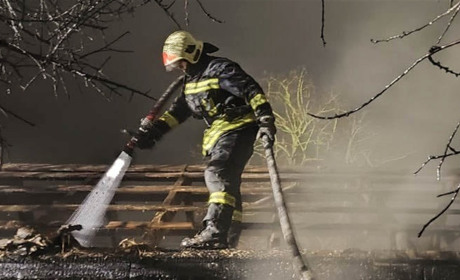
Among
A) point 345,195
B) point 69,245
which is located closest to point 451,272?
point 345,195

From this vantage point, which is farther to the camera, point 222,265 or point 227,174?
point 227,174

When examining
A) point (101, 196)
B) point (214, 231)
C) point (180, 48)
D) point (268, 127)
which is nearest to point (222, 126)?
point (268, 127)

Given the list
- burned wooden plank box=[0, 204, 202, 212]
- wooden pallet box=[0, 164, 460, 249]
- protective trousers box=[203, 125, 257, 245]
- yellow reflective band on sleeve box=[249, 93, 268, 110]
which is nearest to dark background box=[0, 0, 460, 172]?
wooden pallet box=[0, 164, 460, 249]

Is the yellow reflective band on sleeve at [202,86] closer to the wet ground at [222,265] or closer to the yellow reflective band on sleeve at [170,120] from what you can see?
the yellow reflective band on sleeve at [170,120]

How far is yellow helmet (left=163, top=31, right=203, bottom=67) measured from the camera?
17.8 feet

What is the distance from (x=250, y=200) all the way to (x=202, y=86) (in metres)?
2.70

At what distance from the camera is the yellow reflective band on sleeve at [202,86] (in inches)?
213

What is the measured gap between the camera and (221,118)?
18.1 ft

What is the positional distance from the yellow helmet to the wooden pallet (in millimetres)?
1534

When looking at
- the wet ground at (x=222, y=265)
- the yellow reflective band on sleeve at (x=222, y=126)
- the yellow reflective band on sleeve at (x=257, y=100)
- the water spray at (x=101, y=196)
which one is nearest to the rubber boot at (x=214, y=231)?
the wet ground at (x=222, y=265)

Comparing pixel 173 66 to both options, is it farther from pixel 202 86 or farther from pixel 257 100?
pixel 257 100

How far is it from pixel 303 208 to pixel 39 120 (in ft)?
68.1

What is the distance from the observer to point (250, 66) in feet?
99.8

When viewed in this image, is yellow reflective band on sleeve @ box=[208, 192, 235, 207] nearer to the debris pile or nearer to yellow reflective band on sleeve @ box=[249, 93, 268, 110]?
yellow reflective band on sleeve @ box=[249, 93, 268, 110]
